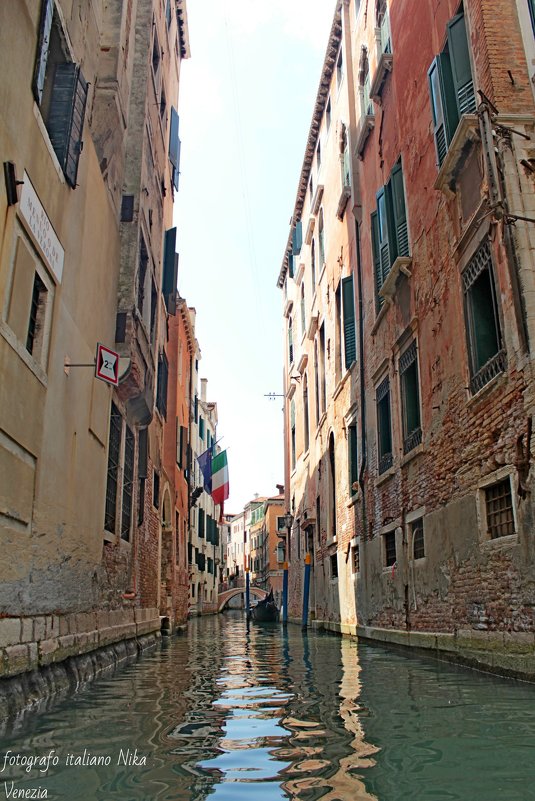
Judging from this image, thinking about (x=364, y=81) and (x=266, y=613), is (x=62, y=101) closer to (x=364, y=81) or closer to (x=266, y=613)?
(x=364, y=81)

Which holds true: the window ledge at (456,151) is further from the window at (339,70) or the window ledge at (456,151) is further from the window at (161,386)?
the window at (339,70)

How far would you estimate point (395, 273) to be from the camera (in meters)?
9.80

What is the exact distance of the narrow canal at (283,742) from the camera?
7.76ft

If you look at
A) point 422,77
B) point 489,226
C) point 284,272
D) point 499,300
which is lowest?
point 499,300

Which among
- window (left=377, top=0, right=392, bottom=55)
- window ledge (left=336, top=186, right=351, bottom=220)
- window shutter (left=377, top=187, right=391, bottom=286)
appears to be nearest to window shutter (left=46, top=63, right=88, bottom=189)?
window shutter (left=377, top=187, right=391, bottom=286)

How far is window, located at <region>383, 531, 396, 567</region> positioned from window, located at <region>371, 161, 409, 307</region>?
3876mm

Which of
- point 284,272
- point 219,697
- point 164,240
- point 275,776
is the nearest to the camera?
point 275,776

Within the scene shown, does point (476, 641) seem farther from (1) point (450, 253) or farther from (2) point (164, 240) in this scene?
(2) point (164, 240)

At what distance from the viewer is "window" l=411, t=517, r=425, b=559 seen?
8910 millimetres

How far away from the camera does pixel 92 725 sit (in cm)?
358

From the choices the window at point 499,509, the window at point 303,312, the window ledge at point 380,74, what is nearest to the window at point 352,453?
the window ledge at point 380,74

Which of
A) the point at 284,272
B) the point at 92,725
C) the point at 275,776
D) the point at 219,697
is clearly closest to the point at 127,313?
the point at 219,697

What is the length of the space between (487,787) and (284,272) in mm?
25185

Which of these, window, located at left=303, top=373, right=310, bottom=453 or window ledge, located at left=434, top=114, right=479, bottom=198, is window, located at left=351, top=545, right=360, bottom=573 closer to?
window ledge, located at left=434, top=114, right=479, bottom=198
